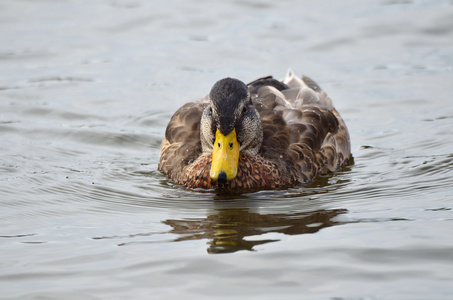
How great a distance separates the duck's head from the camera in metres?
9.13

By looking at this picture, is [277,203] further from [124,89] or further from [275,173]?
[124,89]

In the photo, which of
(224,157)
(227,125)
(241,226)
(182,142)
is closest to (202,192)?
Result: (224,157)

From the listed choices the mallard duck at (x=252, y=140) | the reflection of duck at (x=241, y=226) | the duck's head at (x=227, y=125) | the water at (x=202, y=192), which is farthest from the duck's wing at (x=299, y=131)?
the reflection of duck at (x=241, y=226)

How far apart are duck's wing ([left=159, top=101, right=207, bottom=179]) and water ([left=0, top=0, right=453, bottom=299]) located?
23 centimetres

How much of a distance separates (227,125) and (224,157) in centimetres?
36

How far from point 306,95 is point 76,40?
6.58 meters

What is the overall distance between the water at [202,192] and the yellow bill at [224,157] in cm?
28

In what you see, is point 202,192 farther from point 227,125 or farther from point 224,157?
point 227,125

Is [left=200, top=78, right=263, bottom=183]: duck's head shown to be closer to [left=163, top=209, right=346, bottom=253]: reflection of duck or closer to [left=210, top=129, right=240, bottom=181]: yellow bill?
[left=210, top=129, right=240, bottom=181]: yellow bill

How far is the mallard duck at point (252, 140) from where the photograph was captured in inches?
362

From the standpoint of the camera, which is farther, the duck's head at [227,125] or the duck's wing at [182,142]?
the duck's wing at [182,142]

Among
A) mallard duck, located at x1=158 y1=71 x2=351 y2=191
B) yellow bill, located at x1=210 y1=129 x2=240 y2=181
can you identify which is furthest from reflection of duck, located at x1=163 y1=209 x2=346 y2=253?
mallard duck, located at x1=158 y1=71 x2=351 y2=191

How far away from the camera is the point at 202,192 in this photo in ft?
30.8

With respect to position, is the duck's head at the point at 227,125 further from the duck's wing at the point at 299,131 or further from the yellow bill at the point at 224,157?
the duck's wing at the point at 299,131
